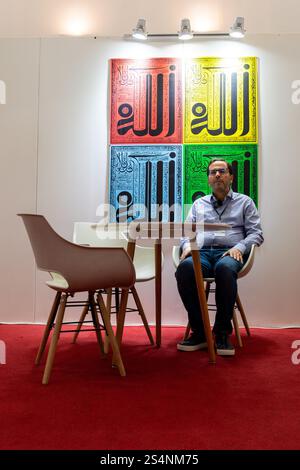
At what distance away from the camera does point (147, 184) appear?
4.07 metres

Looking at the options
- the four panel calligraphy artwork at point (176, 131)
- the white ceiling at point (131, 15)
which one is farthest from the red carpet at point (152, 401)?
the white ceiling at point (131, 15)

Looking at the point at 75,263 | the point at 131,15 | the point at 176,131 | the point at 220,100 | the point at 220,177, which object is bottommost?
the point at 75,263

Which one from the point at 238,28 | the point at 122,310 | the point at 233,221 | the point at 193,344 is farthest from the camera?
the point at 238,28

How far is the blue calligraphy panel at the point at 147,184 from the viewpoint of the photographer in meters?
4.05

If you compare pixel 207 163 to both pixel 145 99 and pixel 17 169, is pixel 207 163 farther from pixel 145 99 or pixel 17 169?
pixel 17 169

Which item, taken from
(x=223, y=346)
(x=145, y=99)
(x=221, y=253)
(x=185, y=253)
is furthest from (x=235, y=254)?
(x=145, y=99)

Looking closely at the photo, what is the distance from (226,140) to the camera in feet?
13.3

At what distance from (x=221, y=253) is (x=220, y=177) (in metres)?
0.57

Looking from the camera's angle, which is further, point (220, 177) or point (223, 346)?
point (220, 177)

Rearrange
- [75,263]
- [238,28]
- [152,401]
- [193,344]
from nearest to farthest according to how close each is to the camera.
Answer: [152,401] < [75,263] < [193,344] < [238,28]

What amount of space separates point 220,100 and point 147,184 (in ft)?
3.23

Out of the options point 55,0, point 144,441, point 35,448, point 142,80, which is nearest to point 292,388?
point 144,441

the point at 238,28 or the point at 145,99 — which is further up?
the point at 238,28

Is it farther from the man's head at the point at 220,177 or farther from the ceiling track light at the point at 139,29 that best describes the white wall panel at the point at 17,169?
the man's head at the point at 220,177
